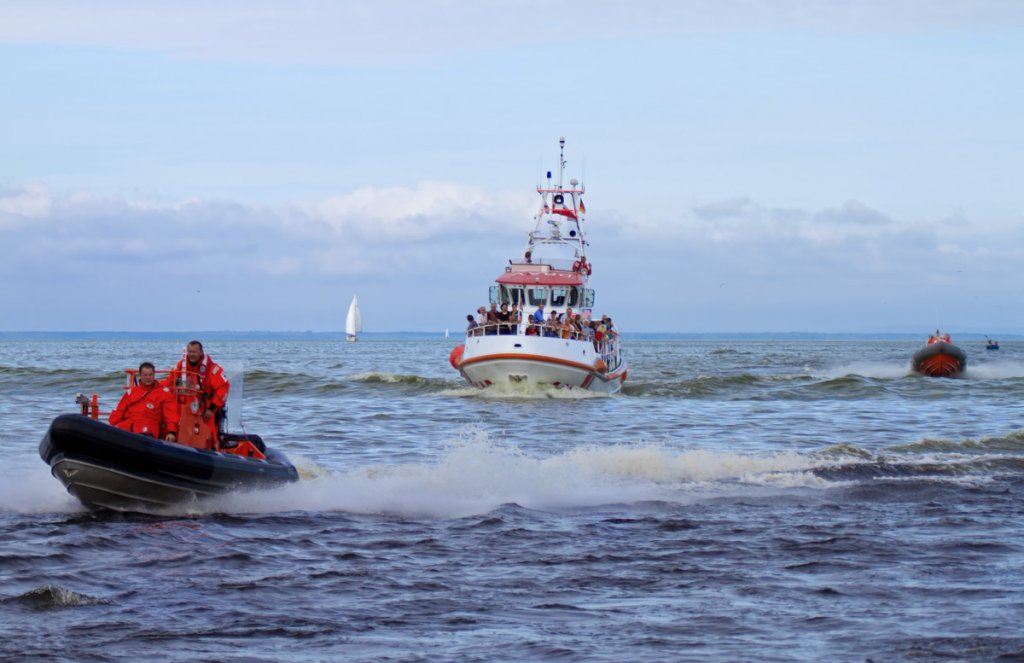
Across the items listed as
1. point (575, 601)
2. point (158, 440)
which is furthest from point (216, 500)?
point (575, 601)

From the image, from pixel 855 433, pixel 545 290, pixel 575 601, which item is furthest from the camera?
pixel 545 290

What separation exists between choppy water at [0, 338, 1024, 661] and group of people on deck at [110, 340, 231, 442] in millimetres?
851

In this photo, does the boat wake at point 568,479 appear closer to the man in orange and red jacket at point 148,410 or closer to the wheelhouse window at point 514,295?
the man in orange and red jacket at point 148,410

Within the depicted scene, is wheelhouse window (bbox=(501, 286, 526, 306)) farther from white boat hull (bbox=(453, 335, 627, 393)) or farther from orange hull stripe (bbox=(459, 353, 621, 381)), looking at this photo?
orange hull stripe (bbox=(459, 353, 621, 381))

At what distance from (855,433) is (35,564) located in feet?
51.2

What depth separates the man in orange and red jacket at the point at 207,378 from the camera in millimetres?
12164

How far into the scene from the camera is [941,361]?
4550 cm

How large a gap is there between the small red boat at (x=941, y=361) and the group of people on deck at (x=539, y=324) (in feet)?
59.8

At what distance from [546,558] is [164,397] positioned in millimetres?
4307

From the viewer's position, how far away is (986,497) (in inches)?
529

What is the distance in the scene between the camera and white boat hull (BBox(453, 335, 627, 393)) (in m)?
29.5

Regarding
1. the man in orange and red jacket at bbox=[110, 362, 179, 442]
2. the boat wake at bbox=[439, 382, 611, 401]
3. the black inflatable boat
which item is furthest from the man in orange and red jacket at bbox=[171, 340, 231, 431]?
the boat wake at bbox=[439, 382, 611, 401]

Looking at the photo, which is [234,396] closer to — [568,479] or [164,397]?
[164,397]

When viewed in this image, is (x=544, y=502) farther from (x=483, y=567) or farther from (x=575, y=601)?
(x=575, y=601)
